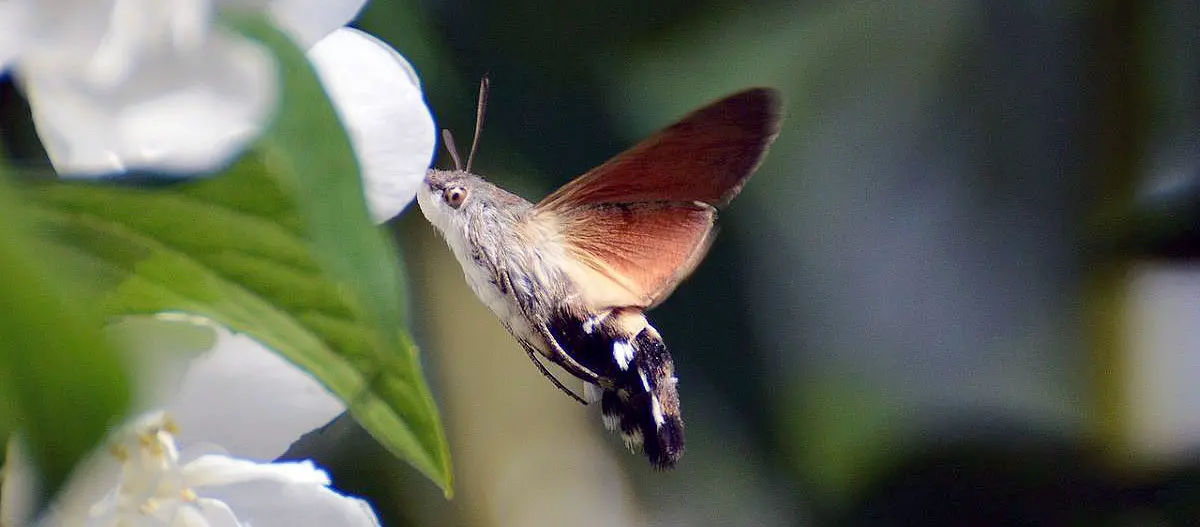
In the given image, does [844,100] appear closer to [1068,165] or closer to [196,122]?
[1068,165]

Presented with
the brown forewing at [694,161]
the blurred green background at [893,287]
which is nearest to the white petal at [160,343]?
the brown forewing at [694,161]

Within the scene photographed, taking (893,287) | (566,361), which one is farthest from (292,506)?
(893,287)

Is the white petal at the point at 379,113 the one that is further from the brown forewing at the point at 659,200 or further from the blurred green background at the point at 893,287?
the blurred green background at the point at 893,287

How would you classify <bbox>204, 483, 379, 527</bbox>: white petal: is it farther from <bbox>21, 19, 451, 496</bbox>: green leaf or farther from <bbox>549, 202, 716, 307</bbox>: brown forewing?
<bbox>549, 202, 716, 307</bbox>: brown forewing

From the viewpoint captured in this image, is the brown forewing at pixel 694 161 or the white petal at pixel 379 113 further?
the brown forewing at pixel 694 161

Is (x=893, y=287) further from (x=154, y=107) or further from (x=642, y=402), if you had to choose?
(x=154, y=107)

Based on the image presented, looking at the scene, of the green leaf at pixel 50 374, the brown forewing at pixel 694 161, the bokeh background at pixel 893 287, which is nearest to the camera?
the green leaf at pixel 50 374

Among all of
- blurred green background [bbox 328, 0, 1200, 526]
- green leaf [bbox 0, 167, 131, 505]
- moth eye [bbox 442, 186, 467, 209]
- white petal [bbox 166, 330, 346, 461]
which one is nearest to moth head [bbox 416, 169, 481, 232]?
moth eye [bbox 442, 186, 467, 209]
